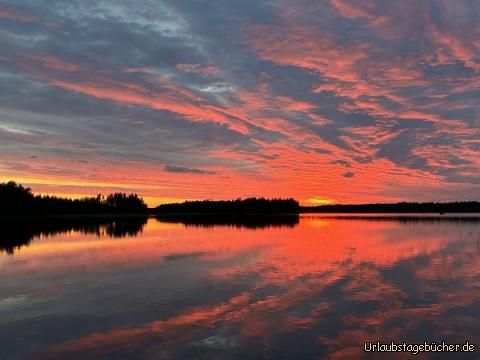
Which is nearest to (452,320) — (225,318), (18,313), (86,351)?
(225,318)

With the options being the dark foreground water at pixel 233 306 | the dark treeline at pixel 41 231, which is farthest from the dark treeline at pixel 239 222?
the dark foreground water at pixel 233 306

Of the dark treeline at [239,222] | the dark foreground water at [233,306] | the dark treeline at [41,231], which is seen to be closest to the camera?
the dark foreground water at [233,306]

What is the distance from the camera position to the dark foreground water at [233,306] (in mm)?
13953

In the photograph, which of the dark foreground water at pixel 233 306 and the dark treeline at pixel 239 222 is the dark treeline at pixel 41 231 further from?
the dark treeline at pixel 239 222

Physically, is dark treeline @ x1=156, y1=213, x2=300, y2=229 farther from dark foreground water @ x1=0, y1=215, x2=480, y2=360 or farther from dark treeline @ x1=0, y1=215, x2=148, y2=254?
Answer: dark foreground water @ x1=0, y1=215, x2=480, y2=360

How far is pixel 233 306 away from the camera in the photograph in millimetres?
19188

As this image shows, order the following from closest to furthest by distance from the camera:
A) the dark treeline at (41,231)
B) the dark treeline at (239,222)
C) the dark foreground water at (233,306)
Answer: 1. the dark foreground water at (233,306)
2. the dark treeline at (41,231)
3. the dark treeline at (239,222)

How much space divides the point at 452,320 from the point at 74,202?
198 m

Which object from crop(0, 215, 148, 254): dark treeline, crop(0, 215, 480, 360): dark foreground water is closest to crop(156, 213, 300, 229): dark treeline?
crop(0, 215, 148, 254): dark treeline

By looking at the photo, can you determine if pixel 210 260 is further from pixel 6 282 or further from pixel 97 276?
pixel 6 282

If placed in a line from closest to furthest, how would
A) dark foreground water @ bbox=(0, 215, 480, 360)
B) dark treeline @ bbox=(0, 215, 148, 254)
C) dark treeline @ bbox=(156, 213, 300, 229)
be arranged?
dark foreground water @ bbox=(0, 215, 480, 360) < dark treeline @ bbox=(0, 215, 148, 254) < dark treeline @ bbox=(156, 213, 300, 229)

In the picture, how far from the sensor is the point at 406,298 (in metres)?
20.8

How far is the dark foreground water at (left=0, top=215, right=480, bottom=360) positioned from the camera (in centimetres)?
1395

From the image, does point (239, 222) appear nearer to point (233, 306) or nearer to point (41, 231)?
point (41, 231)
